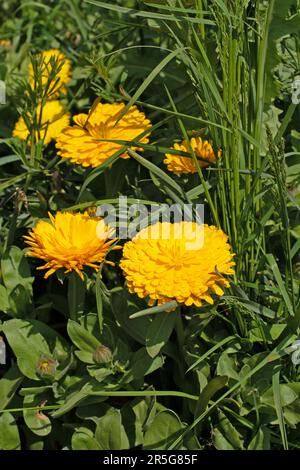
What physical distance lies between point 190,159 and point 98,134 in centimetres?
18

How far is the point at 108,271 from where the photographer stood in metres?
1.40

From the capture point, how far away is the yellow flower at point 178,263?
1062mm

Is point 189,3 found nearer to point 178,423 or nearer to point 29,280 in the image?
point 29,280

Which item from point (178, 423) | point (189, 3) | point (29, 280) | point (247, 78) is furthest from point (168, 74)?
point (178, 423)

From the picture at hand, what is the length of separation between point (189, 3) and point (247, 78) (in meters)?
0.26

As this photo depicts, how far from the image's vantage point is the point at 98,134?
1.35 meters

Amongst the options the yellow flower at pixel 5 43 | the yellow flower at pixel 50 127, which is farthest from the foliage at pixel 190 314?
the yellow flower at pixel 5 43

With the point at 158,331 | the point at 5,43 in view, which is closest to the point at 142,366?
the point at 158,331

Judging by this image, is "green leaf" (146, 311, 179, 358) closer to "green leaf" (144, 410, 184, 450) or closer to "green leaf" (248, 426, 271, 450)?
"green leaf" (144, 410, 184, 450)

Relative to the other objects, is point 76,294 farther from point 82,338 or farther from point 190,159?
point 190,159

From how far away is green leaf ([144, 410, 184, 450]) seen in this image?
3.86ft

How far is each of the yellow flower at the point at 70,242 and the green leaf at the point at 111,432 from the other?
0.25 meters

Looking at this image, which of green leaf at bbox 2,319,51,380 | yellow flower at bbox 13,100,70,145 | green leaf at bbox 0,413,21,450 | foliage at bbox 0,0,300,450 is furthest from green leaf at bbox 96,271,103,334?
yellow flower at bbox 13,100,70,145

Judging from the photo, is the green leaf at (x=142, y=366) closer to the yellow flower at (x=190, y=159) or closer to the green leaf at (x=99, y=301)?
the green leaf at (x=99, y=301)
